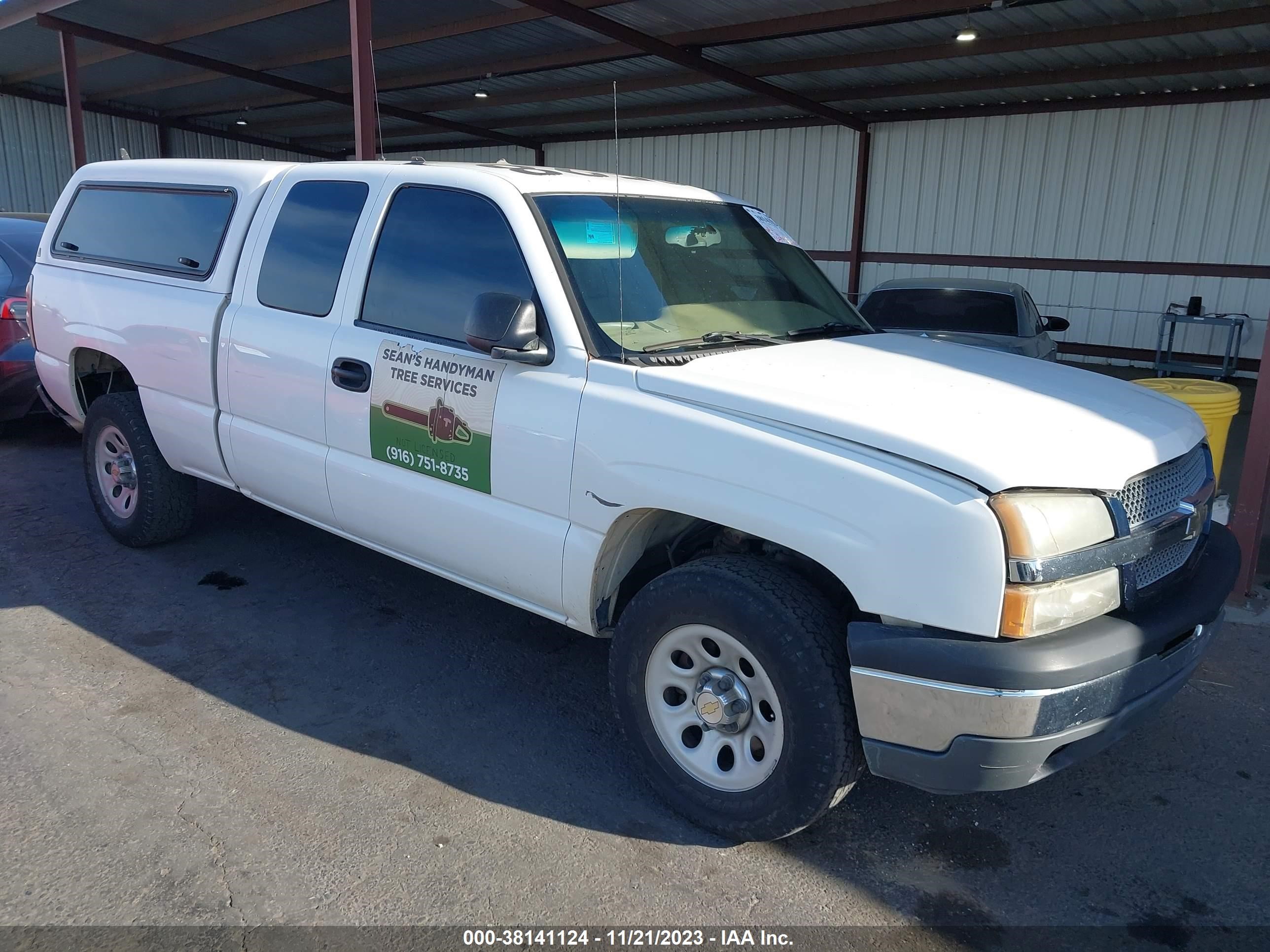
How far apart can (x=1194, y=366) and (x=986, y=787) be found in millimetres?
13930

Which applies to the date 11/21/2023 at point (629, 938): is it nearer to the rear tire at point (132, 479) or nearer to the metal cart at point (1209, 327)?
the rear tire at point (132, 479)

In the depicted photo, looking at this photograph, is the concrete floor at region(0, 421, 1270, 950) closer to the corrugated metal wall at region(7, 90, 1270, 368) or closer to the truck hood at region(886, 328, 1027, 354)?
the truck hood at region(886, 328, 1027, 354)

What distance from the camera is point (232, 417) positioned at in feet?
14.6

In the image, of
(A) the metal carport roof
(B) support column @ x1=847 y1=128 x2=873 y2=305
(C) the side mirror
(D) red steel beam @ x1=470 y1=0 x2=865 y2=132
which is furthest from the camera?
(B) support column @ x1=847 y1=128 x2=873 y2=305

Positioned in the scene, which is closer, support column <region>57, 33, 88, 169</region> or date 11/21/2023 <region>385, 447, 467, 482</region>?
date 11/21/2023 <region>385, 447, 467, 482</region>

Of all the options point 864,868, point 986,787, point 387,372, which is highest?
point 387,372

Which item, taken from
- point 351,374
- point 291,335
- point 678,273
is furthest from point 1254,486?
point 291,335

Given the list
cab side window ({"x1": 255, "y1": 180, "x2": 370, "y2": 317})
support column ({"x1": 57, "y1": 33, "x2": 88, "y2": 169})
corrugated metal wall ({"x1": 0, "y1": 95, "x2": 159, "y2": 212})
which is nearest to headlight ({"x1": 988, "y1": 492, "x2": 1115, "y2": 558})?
cab side window ({"x1": 255, "y1": 180, "x2": 370, "y2": 317})

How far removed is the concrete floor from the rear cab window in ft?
5.73

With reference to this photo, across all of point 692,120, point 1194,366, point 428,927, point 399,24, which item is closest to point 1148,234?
point 1194,366

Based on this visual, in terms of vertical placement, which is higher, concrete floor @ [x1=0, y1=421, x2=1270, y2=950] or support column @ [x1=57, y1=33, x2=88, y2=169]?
support column @ [x1=57, y1=33, x2=88, y2=169]

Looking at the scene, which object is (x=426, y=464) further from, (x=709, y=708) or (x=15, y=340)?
(x=15, y=340)

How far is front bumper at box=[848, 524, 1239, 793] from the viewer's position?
2.40 metres

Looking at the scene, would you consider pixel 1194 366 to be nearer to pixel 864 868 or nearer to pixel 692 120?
pixel 692 120
